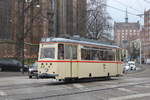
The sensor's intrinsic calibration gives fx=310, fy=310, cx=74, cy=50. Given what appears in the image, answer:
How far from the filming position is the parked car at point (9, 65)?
37.3 metres

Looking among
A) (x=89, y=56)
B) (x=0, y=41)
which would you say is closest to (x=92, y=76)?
(x=89, y=56)

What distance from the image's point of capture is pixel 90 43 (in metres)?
22.6

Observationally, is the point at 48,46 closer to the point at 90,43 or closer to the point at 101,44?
the point at 90,43

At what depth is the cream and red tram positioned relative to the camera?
19750 mm

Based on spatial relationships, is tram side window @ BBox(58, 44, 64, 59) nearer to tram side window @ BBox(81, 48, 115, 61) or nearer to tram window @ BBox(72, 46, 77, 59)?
tram window @ BBox(72, 46, 77, 59)

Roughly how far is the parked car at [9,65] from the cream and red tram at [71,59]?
1644 centimetres

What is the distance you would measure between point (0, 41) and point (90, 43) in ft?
96.1

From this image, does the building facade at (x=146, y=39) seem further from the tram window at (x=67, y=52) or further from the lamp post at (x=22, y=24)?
the tram window at (x=67, y=52)

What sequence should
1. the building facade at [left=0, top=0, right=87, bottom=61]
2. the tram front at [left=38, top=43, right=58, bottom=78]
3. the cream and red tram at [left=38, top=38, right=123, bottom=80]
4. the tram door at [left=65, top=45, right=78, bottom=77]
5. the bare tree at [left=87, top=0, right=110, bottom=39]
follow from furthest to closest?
the bare tree at [left=87, top=0, right=110, bottom=39], the building facade at [left=0, top=0, right=87, bottom=61], the tram door at [left=65, top=45, right=78, bottom=77], the cream and red tram at [left=38, top=38, right=123, bottom=80], the tram front at [left=38, top=43, right=58, bottom=78]

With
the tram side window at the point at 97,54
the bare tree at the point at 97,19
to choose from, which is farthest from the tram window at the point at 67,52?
the bare tree at the point at 97,19

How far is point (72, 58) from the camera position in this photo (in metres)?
20.7

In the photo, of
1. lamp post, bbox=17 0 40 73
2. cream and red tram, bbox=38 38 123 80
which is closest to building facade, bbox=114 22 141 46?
lamp post, bbox=17 0 40 73

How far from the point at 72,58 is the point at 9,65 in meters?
18.7

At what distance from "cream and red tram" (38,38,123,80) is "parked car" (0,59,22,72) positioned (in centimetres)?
1644
